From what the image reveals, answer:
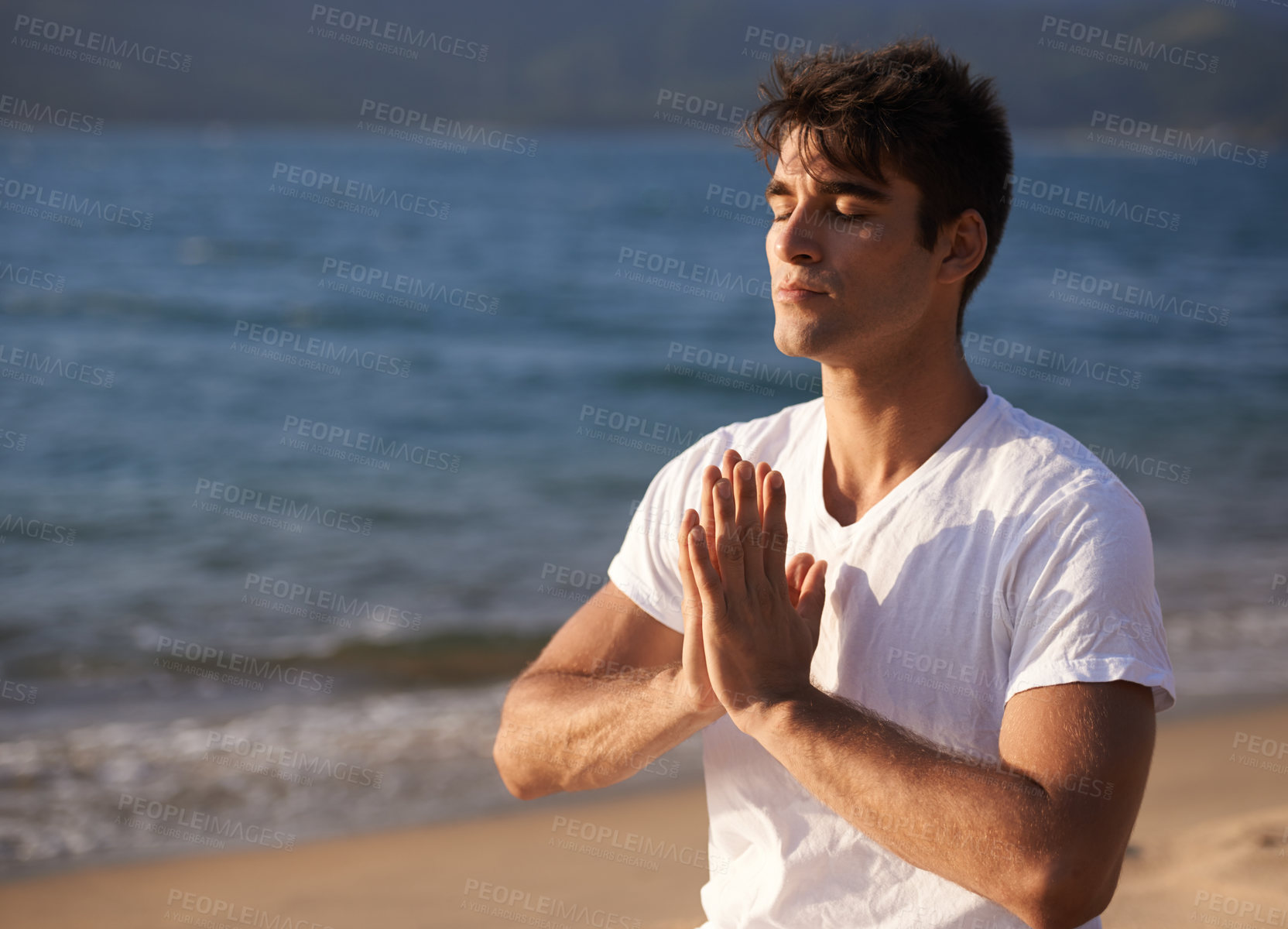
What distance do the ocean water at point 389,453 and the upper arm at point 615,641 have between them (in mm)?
3163

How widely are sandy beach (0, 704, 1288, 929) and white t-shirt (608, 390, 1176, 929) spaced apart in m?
2.38

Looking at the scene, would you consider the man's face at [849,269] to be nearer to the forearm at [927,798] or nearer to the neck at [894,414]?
the neck at [894,414]

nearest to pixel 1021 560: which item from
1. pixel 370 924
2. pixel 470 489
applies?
pixel 370 924

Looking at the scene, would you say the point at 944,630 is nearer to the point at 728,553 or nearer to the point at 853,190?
the point at 728,553

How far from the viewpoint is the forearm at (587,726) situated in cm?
216

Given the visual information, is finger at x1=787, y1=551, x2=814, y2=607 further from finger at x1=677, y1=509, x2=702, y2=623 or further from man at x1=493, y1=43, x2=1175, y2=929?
finger at x1=677, y1=509, x2=702, y2=623

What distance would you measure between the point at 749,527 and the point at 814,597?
21 centimetres

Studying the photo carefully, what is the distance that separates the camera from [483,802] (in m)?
5.37

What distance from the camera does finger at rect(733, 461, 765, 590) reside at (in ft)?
6.51

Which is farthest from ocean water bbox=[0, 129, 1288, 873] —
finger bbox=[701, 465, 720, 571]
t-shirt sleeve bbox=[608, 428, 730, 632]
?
finger bbox=[701, 465, 720, 571]

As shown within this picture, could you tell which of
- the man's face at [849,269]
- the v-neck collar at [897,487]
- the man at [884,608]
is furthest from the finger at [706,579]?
the man's face at [849,269]

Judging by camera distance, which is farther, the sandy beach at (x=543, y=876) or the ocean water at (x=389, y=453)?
the ocean water at (x=389, y=453)

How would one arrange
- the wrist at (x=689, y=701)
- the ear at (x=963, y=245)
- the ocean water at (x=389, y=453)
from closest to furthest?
the wrist at (x=689, y=701)
the ear at (x=963, y=245)
the ocean water at (x=389, y=453)

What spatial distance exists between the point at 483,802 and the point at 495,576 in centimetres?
385
